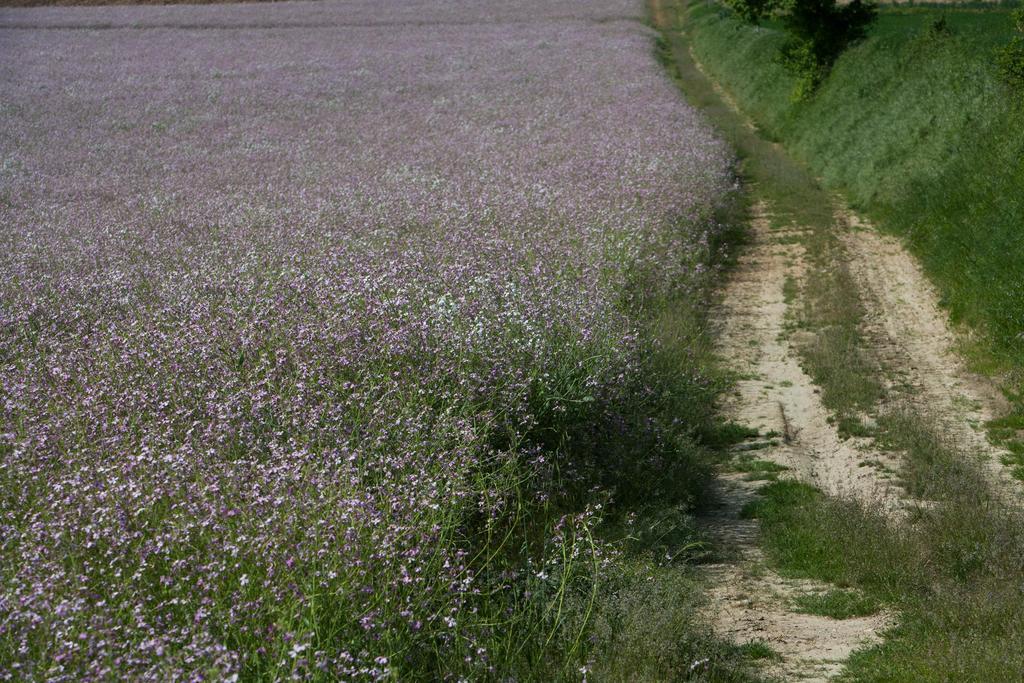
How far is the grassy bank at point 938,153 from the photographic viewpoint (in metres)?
9.07

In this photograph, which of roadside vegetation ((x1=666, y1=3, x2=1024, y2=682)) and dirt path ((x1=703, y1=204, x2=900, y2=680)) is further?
dirt path ((x1=703, y1=204, x2=900, y2=680))

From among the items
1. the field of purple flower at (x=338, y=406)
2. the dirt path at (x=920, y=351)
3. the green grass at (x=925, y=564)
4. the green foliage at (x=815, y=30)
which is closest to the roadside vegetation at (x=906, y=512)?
the green grass at (x=925, y=564)

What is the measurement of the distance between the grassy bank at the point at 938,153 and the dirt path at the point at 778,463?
1.41 metres

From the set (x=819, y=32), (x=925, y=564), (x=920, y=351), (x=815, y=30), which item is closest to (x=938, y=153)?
(x=920, y=351)

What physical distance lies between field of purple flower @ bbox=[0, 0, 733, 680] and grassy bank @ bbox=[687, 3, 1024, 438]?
7.51ft

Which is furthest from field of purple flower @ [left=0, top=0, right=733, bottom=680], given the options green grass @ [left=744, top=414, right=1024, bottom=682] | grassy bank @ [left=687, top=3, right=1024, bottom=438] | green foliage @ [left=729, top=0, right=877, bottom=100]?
green foliage @ [left=729, top=0, right=877, bottom=100]

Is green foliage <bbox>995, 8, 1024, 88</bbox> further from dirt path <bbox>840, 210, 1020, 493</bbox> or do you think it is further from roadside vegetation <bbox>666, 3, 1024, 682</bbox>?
dirt path <bbox>840, 210, 1020, 493</bbox>

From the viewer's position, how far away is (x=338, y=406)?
15.7ft

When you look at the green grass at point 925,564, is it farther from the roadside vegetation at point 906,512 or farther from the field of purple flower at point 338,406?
the field of purple flower at point 338,406

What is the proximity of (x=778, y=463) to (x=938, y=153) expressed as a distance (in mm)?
8216

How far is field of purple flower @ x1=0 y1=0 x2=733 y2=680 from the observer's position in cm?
346

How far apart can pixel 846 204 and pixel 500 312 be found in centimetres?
981

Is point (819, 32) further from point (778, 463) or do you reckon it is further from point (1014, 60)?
point (778, 463)

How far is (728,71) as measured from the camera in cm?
2798
